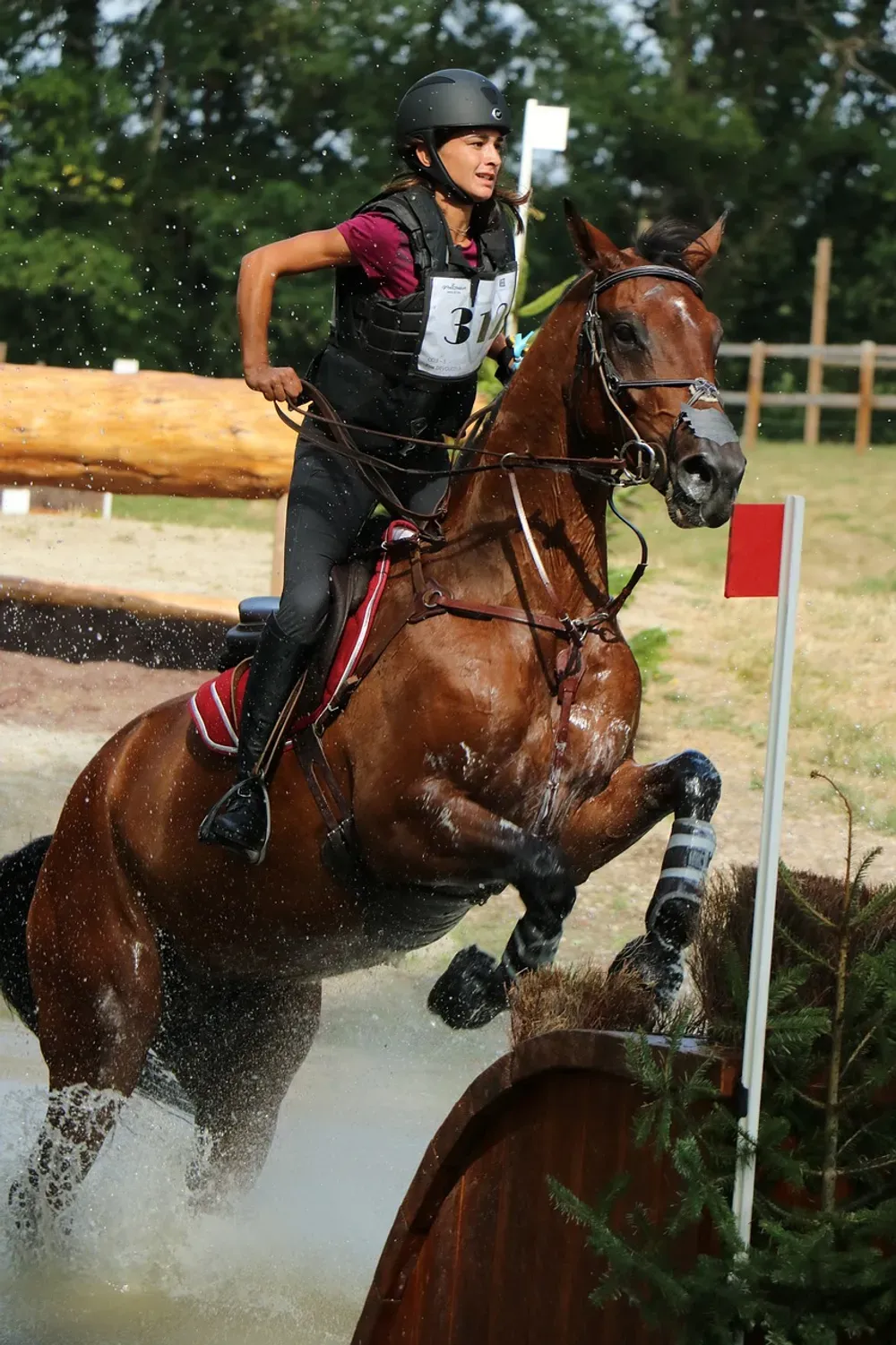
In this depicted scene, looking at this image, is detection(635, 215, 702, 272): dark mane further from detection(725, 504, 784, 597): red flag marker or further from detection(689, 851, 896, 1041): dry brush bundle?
detection(689, 851, 896, 1041): dry brush bundle

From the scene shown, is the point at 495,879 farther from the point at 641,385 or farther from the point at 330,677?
the point at 641,385

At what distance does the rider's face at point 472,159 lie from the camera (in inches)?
160

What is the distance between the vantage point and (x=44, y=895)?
198 inches

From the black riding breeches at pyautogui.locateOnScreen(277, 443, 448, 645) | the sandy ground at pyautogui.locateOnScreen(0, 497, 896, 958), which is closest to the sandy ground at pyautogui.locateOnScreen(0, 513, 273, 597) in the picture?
the sandy ground at pyautogui.locateOnScreen(0, 497, 896, 958)

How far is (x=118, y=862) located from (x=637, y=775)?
5.35ft

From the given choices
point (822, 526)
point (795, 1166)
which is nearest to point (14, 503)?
point (822, 526)

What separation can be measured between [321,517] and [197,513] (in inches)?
552

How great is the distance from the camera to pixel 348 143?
24.9 metres

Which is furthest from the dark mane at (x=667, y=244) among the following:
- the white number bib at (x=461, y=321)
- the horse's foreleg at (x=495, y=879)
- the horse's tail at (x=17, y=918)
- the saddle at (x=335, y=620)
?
the horse's tail at (x=17, y=918)

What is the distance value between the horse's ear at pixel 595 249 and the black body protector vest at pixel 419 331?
0.32 meters

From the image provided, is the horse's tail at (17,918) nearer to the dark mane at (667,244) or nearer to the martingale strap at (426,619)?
the martingale strap at (426,619)

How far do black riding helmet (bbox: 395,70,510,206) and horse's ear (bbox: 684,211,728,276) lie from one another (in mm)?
544

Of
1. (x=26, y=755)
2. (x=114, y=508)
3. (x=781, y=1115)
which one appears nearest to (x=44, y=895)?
(x=781, y=1115)

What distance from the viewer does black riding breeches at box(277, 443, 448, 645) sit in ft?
13.6
